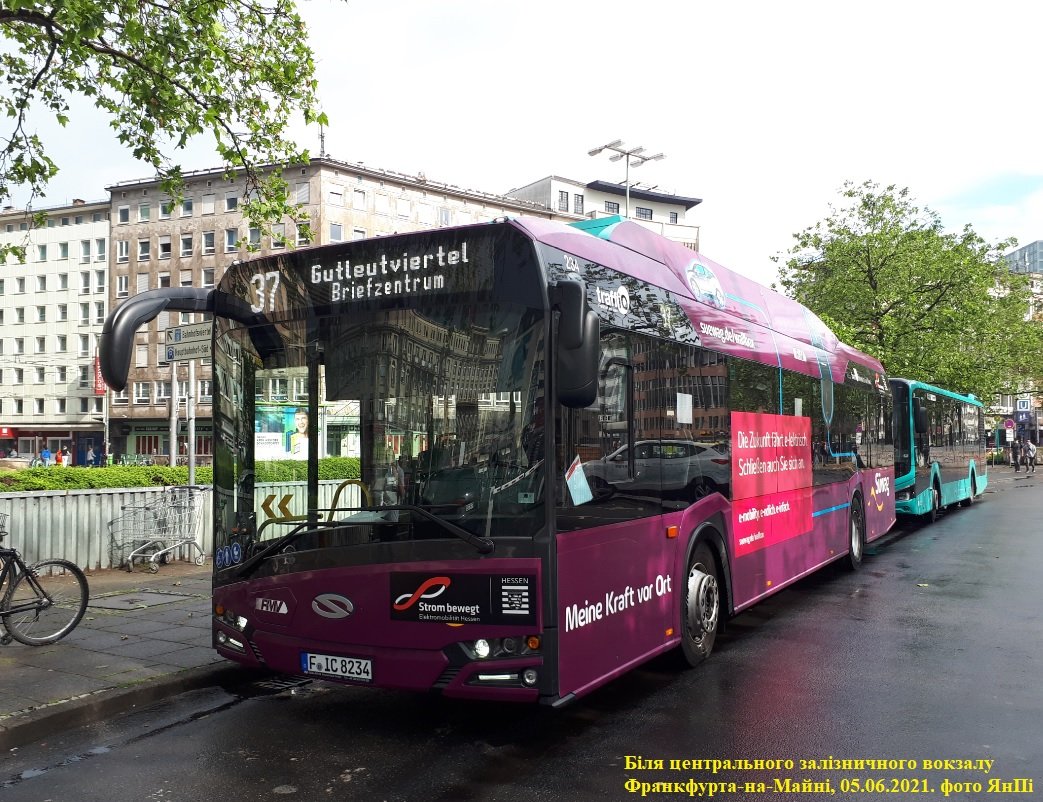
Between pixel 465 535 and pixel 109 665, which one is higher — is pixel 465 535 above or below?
above

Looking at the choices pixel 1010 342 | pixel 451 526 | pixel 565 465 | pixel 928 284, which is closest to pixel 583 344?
pixel 565 465

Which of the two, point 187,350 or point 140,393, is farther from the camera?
point 140,393

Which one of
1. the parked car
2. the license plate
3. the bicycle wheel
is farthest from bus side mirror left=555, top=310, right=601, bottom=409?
the bicycle wheel

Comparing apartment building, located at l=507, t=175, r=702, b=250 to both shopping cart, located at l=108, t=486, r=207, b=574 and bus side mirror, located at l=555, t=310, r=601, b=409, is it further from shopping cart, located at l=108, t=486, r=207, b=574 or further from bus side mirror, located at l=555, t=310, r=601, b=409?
bus side mirror, located at l=555, t=310, r=601, b=409

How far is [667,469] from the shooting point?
20.4 ft

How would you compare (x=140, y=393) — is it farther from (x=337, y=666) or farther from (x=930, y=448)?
(x=337, y=666)

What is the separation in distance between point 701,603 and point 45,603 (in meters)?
5.39

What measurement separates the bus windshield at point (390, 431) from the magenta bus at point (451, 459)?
0.04 feet

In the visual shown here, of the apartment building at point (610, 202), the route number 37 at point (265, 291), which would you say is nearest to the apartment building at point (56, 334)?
the apartment building at point (610, 202)

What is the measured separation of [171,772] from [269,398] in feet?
7.21

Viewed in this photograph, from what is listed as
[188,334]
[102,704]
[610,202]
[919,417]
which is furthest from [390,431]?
[610,202]

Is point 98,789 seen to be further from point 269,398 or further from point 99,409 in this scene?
point 99,409

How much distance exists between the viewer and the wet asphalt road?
455 centimetres

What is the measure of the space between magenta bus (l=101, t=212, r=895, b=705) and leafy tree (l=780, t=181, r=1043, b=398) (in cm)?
2555
